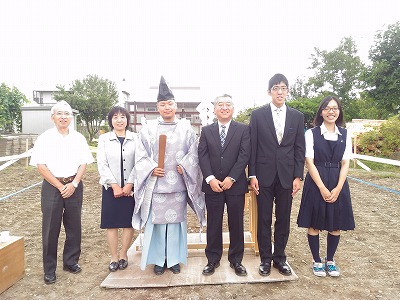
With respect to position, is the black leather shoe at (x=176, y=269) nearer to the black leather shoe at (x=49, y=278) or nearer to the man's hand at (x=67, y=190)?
the black leather shoe at (x=49, y=278)

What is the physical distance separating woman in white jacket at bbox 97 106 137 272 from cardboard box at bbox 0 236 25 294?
0.77m

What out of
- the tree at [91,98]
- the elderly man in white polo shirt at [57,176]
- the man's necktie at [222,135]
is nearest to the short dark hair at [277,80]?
the man's necktie at [222,135]

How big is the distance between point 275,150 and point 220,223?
0.87 meters

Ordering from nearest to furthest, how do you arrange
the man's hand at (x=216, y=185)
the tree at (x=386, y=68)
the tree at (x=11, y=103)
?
the man's hand at (x=216, y=185), the tree at (x=386, y=68), the tree at (x=11, y=103)

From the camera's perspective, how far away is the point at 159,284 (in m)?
2.84

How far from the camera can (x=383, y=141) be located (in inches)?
464

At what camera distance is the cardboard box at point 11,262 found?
8.95 ft

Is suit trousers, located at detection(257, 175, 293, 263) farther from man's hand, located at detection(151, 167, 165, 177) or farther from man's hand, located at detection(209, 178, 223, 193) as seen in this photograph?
man's hand, located at detection(151, 167, 165, 177)

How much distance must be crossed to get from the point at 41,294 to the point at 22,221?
2.58 meters

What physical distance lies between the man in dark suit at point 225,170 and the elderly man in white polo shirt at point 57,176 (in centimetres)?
123

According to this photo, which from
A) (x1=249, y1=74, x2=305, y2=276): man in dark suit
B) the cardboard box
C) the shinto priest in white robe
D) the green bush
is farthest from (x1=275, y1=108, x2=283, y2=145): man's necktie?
the green bush

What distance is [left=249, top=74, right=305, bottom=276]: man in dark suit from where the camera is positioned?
2.87m

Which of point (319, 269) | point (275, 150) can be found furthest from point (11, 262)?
point (319, 269)

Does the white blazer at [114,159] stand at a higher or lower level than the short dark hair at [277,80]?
lower
